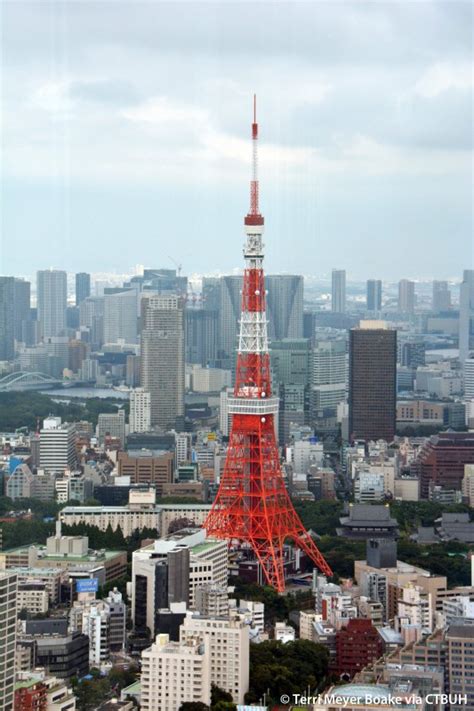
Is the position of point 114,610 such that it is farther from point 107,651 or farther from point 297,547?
point 297,547

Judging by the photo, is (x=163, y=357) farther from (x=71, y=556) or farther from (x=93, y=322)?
(x=71, y=556)

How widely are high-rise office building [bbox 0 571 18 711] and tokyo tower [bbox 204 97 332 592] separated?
5.31m

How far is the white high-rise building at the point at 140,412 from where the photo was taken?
24.4 meters

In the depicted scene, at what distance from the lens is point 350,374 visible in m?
24.2

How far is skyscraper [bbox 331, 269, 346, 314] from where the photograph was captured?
23203 mm

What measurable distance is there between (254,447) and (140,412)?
972cm

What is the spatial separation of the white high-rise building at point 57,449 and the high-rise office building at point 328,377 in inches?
167

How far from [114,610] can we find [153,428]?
12.8m

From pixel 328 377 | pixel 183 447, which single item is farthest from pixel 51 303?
pixel 183 447

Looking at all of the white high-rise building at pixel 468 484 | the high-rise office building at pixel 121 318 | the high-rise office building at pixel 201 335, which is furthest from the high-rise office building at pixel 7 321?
the white high-rise building at pixel 468 484

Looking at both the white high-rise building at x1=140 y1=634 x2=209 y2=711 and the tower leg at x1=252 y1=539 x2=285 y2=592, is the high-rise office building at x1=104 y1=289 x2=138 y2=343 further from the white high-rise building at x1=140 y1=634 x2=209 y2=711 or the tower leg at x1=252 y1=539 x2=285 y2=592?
the white high-rise building at x1=140 y1=634 x2=209 y2=711

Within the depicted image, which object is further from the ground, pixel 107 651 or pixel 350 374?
pixel 350 374

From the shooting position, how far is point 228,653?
397 inches

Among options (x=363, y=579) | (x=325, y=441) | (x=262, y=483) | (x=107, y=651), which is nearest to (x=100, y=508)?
(x=262, y=483)
